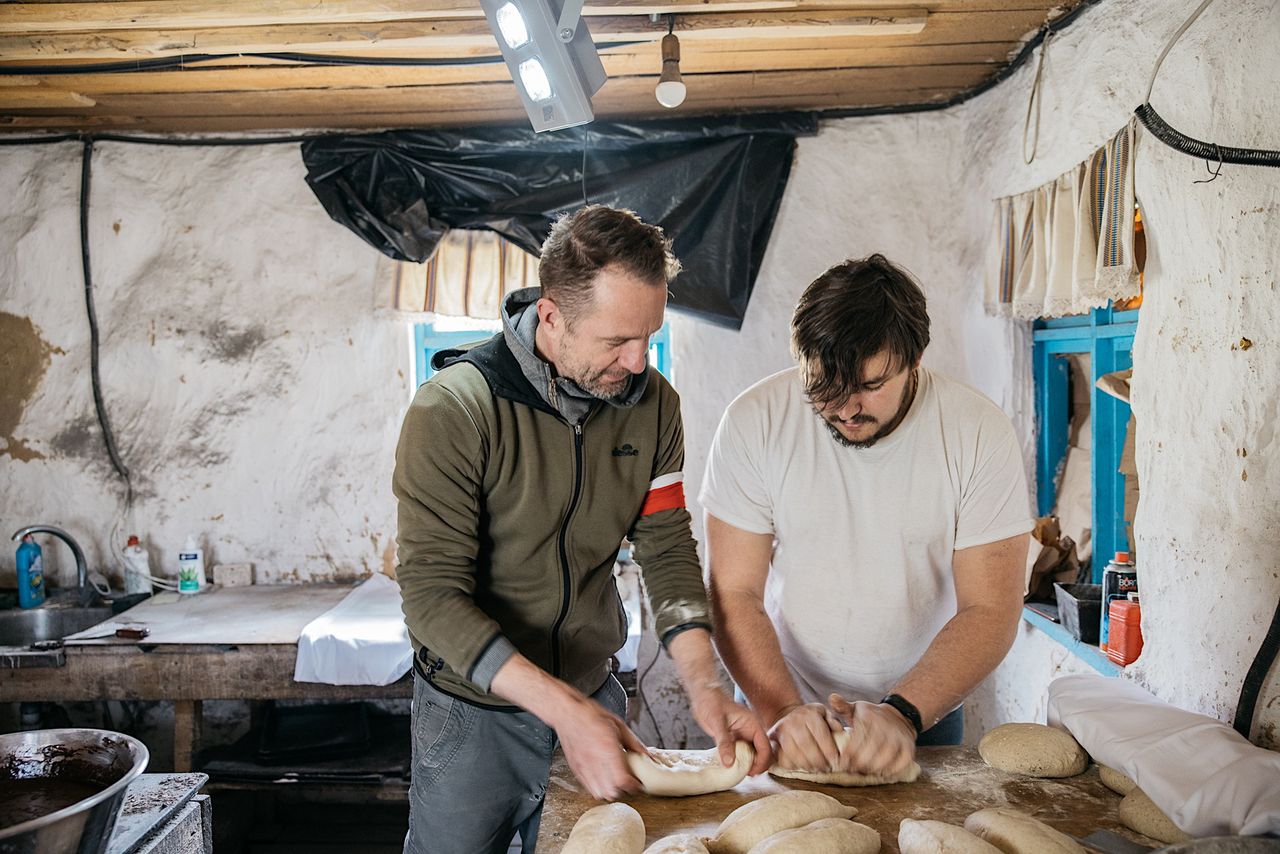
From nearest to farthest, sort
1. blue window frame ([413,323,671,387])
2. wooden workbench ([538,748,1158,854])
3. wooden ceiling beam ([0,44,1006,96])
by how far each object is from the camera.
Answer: wooden workbench ([538,748,1158,854]) < wooden ceiling beam ([0,44,1006,96]) < blue window frame ([413,323,671,387])

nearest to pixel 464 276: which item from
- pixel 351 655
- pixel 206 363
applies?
pixel 206 363

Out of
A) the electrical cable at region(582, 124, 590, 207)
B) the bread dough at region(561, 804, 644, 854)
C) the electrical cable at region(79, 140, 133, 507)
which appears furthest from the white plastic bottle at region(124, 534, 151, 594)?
the bread dough at region(561, 804, 644, 854)

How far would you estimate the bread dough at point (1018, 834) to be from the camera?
1.27 meters

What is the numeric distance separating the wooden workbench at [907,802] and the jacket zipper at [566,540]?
0.79 feet

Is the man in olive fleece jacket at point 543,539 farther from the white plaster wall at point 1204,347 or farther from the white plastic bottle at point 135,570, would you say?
the white plastic bottle at point 135,570

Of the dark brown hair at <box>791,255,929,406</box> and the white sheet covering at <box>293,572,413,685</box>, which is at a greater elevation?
the dark brown hair at <box>791,255,929,406</box>

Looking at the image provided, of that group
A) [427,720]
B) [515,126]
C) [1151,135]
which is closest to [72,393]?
[515,126]

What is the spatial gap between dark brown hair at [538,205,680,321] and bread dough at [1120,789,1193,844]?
1135 mm

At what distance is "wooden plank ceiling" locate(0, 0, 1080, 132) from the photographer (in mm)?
2496

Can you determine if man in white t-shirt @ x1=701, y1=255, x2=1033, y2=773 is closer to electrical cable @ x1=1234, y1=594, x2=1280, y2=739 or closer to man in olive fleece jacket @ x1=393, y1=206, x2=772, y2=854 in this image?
man in olive fleece jacket @ x1=393, y1=206, x2=772, y2=854

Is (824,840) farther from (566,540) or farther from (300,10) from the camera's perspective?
(300,10)

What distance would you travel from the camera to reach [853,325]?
1554mm

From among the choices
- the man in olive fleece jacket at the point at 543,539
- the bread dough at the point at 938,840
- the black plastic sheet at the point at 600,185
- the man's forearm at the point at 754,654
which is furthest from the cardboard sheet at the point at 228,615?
the bread dough at the point at 938,840

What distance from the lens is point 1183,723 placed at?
149 centimetres
